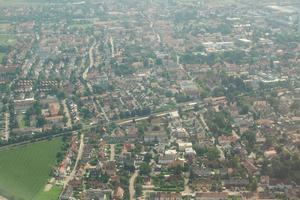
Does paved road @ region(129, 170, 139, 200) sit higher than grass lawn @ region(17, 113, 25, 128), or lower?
higher

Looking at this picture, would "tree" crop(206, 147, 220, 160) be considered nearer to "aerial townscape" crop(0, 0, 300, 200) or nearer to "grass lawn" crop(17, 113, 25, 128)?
"aerial townscape" crop(0, 0, 300, 200)

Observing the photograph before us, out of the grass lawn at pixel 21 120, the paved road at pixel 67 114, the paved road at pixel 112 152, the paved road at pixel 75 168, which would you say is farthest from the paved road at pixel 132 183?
the grass lawn at pixel 21 120

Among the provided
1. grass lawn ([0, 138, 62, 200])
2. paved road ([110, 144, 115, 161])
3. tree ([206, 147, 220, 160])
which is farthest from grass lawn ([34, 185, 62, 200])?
tree ([206, 147, 220, 160])

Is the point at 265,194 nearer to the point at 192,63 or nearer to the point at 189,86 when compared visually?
the point at 189,86

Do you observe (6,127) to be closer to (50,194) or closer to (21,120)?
(21,120)

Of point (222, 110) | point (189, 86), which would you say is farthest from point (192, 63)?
point (222, 110)

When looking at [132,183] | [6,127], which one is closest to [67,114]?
[6,127]
